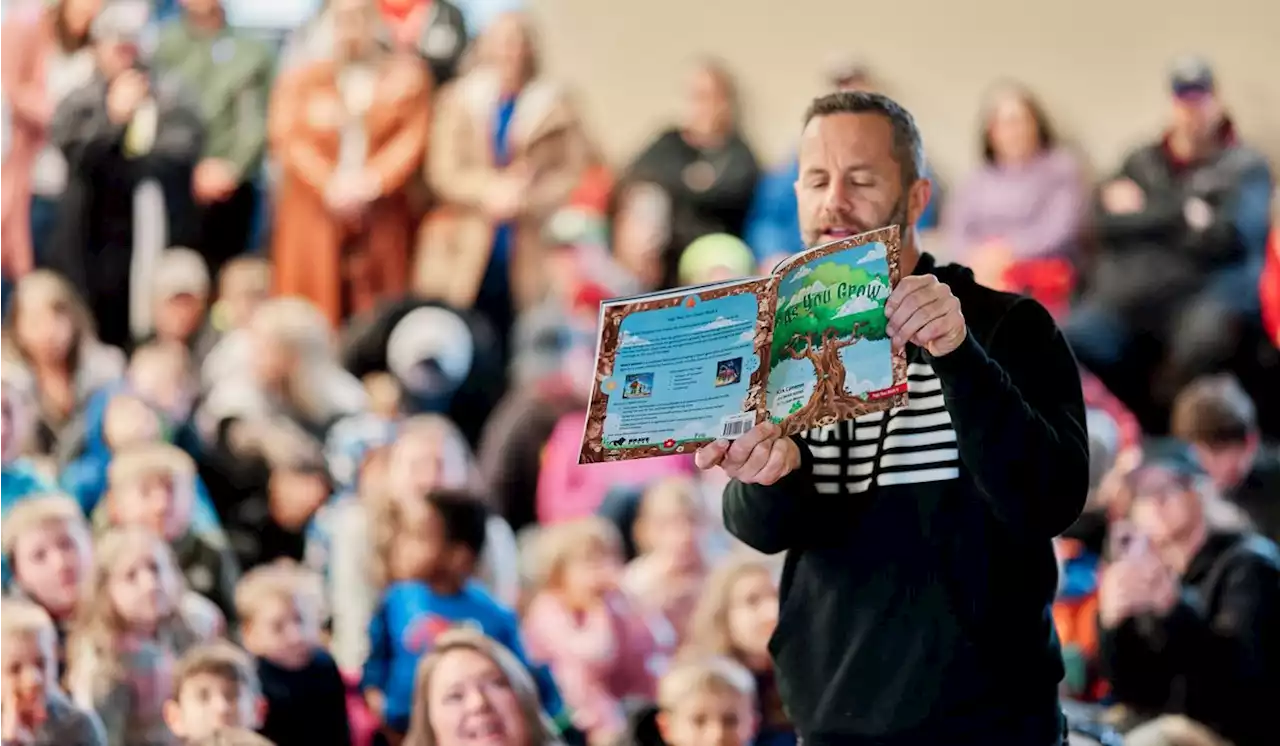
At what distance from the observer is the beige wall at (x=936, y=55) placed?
7445 millimetres

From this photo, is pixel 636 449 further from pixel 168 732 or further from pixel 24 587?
pixel 24 587

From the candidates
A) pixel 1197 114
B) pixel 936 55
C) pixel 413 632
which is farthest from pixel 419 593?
pixel 936 55

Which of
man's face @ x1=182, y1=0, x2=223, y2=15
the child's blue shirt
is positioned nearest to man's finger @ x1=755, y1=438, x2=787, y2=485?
the child's blue shirt

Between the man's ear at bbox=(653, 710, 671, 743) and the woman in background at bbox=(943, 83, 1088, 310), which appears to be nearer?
the man's ear at bbox=(653, 710, 671, 743)

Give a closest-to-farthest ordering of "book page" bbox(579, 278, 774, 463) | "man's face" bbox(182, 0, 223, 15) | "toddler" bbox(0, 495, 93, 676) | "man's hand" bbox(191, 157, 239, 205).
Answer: "book page" bbox(579, 278, 774, 463)
"toddler" bbox(0, 495, 93, 676)
"man's hand" bbox(191, 157, 239, 205)
"man's face" bbox(182, 0, 223, 15)

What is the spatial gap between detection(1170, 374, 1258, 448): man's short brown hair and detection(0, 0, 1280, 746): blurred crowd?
1 centimetres

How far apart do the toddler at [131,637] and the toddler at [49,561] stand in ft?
0.15

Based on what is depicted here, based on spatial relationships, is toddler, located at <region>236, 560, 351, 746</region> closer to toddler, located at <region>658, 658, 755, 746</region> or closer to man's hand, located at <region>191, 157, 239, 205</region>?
toddler, located at <region>658, 658, 755, 746</region>

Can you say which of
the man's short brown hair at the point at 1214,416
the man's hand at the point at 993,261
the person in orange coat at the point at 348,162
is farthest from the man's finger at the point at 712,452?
the person in orange coat at the point at 348,162

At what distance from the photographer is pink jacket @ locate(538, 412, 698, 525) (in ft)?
19.3

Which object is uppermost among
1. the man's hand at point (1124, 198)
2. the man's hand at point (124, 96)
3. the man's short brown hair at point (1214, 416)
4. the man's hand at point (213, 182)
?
the man's hand at point (124, 96)

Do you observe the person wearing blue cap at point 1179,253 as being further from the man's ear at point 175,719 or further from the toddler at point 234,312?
the man's ear at point 175,719

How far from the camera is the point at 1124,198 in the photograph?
6.79 metres

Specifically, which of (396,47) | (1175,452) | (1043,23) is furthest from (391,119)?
(1175,452)
